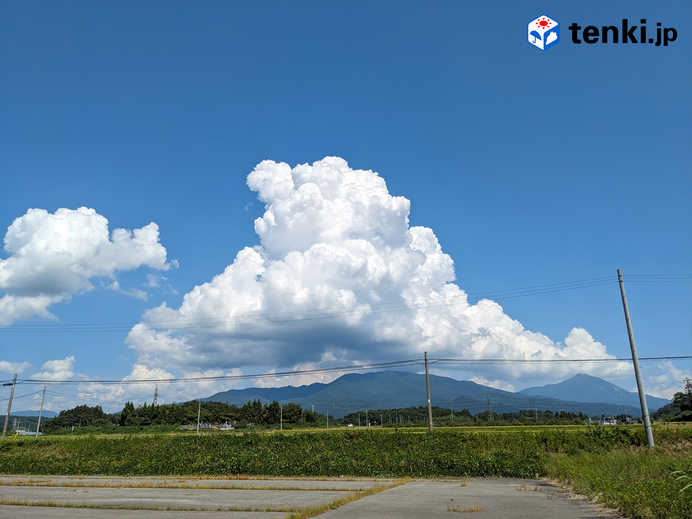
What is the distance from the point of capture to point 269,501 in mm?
15250

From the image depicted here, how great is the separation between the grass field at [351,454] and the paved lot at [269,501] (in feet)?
20.1

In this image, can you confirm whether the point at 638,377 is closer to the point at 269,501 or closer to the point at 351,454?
the point at 351,454

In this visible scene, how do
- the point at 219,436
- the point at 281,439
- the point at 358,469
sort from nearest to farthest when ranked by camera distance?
the point at 358,469 < the point at 281,439 < the point at 219,436

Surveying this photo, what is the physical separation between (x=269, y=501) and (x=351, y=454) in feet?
47.6

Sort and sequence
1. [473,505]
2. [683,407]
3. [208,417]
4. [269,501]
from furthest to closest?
1. [208,417]
2. [683,407]
3. [269,501]
4. [473,505]

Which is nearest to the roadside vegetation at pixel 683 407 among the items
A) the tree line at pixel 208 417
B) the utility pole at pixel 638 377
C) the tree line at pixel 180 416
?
the tree line at pixel 208 417

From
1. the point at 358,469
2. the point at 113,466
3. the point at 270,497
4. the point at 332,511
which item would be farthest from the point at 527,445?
the point at 113,466

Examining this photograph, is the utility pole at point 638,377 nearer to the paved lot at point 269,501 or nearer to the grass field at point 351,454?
the grass field at point 351,454

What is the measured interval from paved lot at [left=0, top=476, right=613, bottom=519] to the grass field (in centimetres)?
613

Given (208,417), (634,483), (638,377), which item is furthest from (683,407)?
(208,417)

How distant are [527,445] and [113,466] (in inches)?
1110

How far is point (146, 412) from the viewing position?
112 meters

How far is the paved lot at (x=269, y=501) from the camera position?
1220 cm

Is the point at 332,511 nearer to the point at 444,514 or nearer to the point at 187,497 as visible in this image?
the point at 444,514
